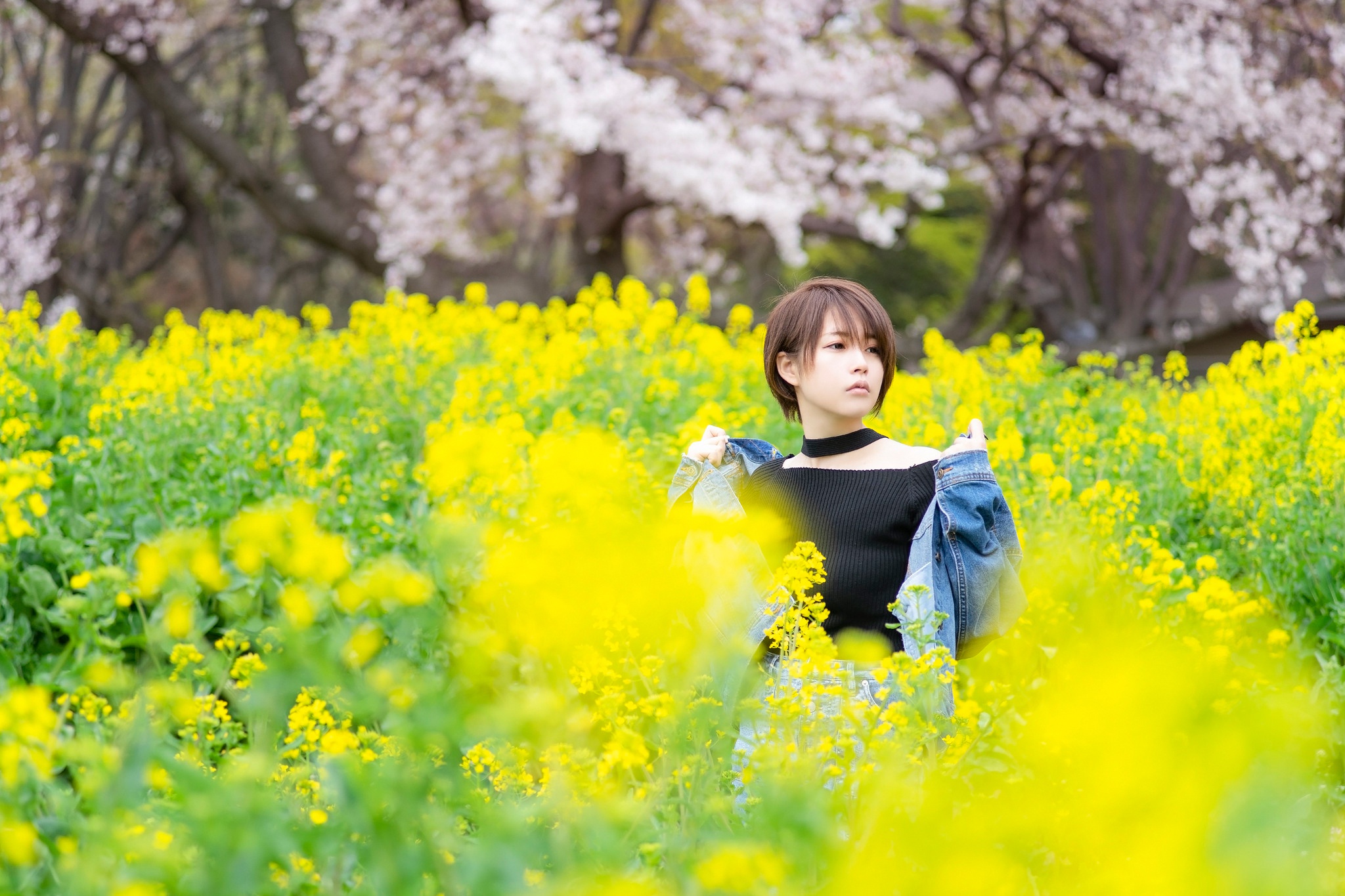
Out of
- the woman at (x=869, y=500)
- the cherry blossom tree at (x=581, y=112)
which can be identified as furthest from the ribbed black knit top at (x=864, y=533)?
the cherry blossom tree at (x=581, y=112)

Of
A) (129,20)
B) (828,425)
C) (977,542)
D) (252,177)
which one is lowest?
(252,177)

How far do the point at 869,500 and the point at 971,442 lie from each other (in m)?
0.25

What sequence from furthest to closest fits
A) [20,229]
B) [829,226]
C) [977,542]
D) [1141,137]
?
[20,229] → [829,226] → [1141,137] → [977,542]

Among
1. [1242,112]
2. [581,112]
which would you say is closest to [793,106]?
[581,112]

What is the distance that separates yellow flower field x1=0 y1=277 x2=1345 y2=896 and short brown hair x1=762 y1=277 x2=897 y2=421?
1.51ft

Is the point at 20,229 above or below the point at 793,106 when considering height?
below

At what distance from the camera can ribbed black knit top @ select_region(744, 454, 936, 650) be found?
8.80 ft

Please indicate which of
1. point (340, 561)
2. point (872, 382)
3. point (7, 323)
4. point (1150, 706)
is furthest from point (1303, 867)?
point (7, 323)

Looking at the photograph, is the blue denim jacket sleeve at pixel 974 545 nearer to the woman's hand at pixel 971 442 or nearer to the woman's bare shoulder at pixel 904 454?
the woman's hand at pixel 971 442

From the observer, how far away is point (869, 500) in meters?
2.73

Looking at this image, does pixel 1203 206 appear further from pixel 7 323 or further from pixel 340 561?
pixel 340 561

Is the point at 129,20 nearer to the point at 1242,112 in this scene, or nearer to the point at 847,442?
the point at 1242,112

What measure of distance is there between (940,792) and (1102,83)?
12.6m

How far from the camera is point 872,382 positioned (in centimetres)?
271
